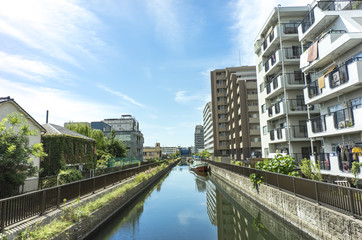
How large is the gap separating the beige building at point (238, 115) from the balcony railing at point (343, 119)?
87.2 ft

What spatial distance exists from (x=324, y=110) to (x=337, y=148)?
3.36 m

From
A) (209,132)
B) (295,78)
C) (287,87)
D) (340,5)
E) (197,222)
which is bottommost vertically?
(197,222)

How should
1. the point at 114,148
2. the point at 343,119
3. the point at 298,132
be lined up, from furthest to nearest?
the point at 114,148 < the point at 298,132 < the point at 343,119

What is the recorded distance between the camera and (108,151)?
139 ft

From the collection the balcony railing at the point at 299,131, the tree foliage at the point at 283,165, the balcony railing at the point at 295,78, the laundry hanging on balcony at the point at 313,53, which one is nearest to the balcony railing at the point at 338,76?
the laundry hanging on balcony at the point at 313,53

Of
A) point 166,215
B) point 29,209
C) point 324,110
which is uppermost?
point 324,110

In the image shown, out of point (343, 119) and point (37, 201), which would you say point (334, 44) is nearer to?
point (343, 119)

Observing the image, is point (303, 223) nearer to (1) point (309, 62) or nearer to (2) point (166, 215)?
(2) point (166, 215)

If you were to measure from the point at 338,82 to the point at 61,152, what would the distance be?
24648 mm

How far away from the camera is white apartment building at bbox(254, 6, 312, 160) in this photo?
892 inches

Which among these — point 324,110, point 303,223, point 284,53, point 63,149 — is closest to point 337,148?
point 324,110

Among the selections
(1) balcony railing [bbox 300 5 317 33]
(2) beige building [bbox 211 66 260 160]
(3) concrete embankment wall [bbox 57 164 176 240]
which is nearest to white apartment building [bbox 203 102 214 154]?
(2) beige building [bbox 211 66 260 160]

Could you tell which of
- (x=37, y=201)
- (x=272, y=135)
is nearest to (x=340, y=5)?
(x=272, y=135)

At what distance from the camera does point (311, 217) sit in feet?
28.0
